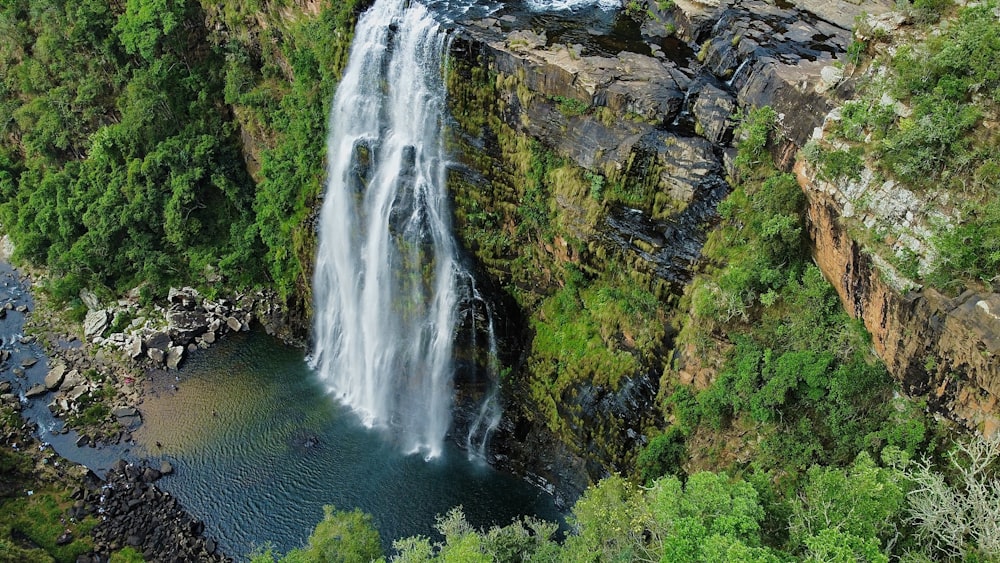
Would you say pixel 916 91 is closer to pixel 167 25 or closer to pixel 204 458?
pixel 204 458

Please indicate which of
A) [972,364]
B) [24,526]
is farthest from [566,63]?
[24,526]

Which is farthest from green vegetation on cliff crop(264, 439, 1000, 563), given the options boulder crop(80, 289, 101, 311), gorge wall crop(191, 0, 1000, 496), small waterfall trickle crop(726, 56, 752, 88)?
boulder crop(80, 289, 101, 311)

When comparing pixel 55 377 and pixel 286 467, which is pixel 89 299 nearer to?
pixel 55 377

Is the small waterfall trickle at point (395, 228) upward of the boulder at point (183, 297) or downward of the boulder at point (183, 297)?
upward

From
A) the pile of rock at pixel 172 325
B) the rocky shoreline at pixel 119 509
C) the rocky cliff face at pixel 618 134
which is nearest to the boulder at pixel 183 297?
the pile of rock at pixel 172 325

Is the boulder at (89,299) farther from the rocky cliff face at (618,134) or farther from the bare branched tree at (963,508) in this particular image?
the bare branched tree at (963,508)

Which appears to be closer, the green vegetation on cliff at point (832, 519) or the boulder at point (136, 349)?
the green vegetation on cliff at point (832, 519)
